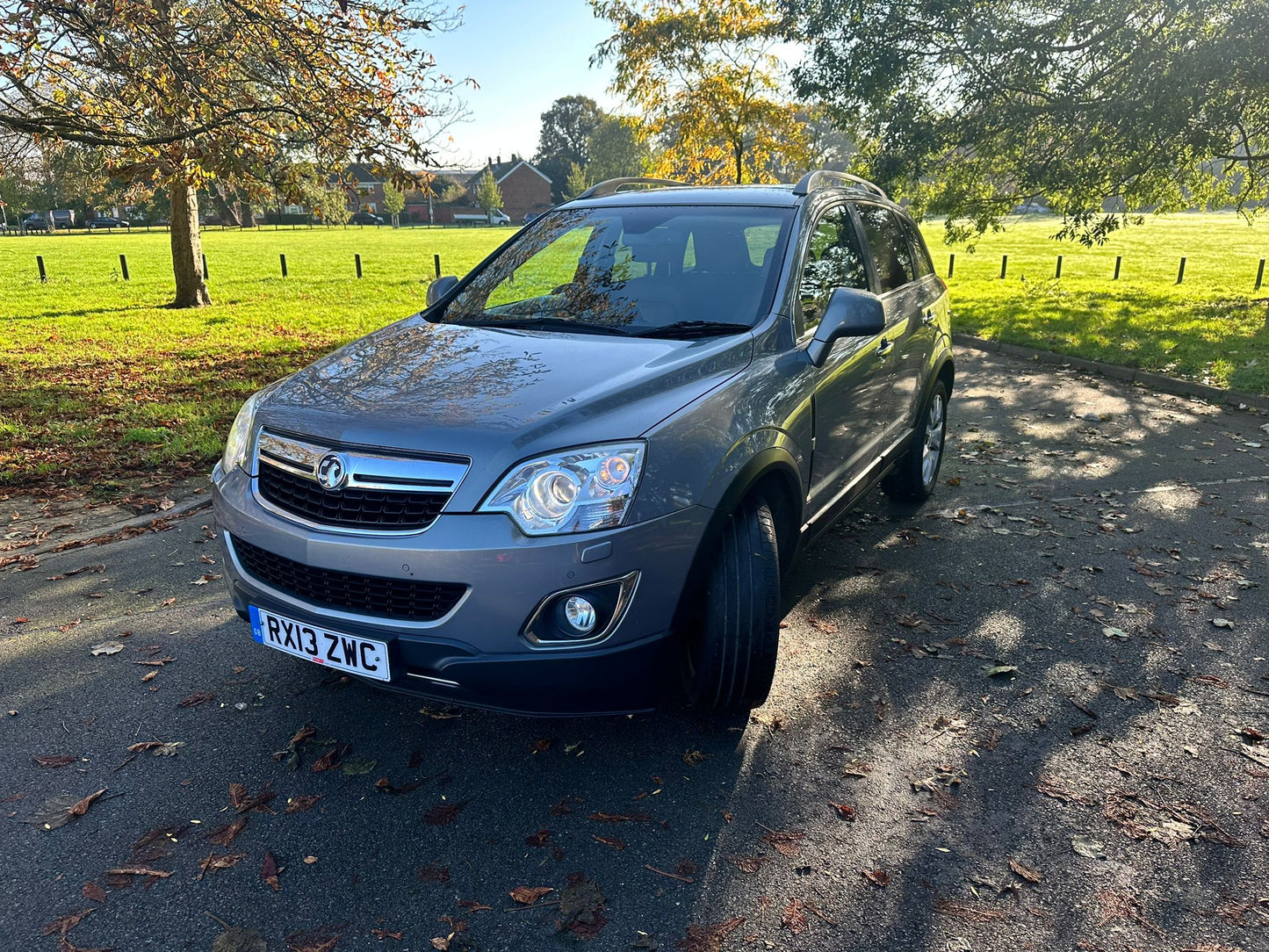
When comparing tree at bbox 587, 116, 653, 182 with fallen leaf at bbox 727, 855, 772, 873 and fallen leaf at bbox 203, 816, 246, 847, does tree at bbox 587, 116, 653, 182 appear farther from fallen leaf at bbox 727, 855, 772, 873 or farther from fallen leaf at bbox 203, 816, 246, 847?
fallen leaf at bbox 727, 855, 772, 873

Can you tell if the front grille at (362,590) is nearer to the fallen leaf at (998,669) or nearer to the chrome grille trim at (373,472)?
the chrome grille trim at (373,472)

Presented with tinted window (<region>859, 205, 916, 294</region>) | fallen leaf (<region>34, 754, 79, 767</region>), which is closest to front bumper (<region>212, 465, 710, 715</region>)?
fallen leaf (<region>34, 754, 79, 767</region>)

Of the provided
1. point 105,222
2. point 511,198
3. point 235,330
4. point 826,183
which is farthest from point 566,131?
point 826,183

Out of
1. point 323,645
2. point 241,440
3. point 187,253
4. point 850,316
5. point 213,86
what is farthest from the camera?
point 187,253

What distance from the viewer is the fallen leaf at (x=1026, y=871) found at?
2.63 meters

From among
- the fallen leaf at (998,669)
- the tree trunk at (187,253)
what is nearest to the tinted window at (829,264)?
the fallen leaf at (998,669)

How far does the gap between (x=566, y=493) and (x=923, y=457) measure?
3.82 metres

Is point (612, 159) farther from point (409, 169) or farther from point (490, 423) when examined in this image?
point (490, 423)

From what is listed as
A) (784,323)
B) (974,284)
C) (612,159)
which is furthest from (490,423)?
(612,159)

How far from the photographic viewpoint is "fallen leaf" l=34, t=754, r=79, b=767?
10.5 feet

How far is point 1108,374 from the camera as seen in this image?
36.5 ft

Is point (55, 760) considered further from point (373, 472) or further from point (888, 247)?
point (888, 247)

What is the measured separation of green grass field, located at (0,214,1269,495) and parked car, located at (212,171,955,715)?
170 inches

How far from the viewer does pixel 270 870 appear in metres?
2.65
